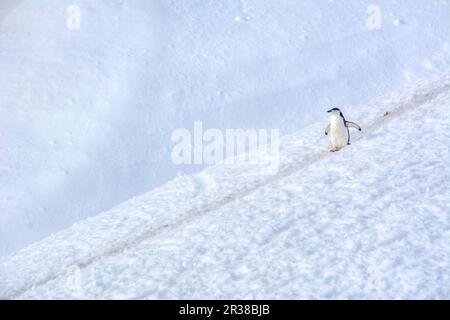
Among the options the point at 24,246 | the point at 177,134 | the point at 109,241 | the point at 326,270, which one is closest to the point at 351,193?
the point at 326,270

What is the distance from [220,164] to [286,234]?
7.96ft

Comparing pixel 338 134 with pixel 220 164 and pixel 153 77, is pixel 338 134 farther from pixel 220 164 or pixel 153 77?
pixel 153 77

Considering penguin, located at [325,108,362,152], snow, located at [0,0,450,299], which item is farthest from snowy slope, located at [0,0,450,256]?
penguin, located at [325,108,362,152]

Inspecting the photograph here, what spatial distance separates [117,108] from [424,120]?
4.23 m

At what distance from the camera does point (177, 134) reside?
8.84 m

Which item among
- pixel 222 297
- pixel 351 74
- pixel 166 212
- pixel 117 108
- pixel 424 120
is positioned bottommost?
pixel 222 297

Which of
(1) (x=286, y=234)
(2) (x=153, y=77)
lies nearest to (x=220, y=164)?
(2) (x=153, y=77)

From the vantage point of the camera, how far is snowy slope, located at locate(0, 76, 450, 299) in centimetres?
509

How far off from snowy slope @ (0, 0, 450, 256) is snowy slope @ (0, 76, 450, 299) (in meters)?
1.07

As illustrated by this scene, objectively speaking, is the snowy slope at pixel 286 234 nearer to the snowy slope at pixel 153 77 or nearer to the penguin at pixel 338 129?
the penguin at pixel 338 129

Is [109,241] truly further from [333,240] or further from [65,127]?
[65,127]

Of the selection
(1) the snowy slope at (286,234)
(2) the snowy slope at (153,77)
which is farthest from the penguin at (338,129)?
(2) the snowy slope at (153,77)

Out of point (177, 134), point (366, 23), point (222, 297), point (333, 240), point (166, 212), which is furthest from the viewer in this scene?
point (366, 23)

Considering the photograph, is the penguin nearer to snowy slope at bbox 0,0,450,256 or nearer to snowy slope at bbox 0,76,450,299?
snowy slope at bbox 0,76,450,299
